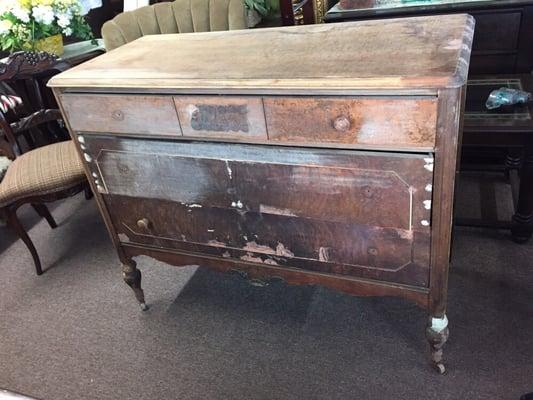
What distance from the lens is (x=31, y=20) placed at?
2.38 meters

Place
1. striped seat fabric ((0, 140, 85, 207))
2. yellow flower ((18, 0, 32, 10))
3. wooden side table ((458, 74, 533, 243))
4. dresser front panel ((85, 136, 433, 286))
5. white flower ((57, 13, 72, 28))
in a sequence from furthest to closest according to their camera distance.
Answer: white flower ((57, 13, 72, 28)) → yellow flower ((18, 0, 32, 10)) → striped seat fabric ((0, 140, 85, 207)) → wooden side table ((458, 74, 533, 243)) → dresser front panel ((85, 136, 433, 286))

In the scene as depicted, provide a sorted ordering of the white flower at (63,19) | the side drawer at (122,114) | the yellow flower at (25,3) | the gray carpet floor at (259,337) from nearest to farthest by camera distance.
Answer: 1. the side drawer at (122,114)
2. the gray carpet floor at (259,337)
3. the yellow flower at (25,3)
4. the white flower at (63,19)

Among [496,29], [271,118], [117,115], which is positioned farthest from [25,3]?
[496,29]

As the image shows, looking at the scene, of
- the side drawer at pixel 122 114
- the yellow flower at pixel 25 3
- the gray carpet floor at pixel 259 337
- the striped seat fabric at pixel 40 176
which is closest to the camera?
the side drawer at pixel 122 114

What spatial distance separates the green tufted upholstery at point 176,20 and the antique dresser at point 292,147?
582 mm

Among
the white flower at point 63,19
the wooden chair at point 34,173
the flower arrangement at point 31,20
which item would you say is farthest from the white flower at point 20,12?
the wooden chair at point 34,173

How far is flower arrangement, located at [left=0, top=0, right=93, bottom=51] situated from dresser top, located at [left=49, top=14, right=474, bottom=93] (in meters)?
1.19

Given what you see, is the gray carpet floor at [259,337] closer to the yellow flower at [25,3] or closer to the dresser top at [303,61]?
the dresser top at [303,61]

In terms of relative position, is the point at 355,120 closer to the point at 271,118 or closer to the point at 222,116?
the point at 271,118

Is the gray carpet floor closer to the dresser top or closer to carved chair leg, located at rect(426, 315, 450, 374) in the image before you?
carved chair leg, located at rect(426, 315, 450, 374)

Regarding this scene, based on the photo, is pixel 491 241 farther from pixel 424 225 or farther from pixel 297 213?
pixel 297 213

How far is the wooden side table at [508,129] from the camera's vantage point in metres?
1.55

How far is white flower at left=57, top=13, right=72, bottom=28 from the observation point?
2.46 meters

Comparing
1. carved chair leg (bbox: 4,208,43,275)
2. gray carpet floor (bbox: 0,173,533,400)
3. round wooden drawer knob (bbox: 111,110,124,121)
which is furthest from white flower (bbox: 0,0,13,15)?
round wooden drawer knob (bbox: 111,110,124,121)
